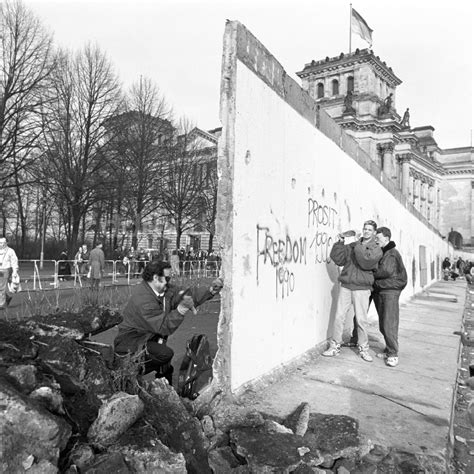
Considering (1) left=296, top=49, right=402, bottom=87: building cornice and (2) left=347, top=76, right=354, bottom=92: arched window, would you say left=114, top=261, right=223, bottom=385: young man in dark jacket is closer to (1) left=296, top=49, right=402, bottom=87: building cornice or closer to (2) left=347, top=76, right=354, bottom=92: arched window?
(1) left=296, top=49, right=402, bottom=87: building cornice

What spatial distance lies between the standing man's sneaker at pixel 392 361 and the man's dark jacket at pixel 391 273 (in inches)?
32.0

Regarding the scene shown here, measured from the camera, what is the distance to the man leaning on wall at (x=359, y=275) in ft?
16.5

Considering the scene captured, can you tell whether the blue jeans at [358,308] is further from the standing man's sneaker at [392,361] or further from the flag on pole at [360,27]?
the flag on pole at [360,27]

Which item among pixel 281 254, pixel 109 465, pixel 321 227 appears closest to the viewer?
pixel 109 465

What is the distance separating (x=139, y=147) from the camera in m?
25.0

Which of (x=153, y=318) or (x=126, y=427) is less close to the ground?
(x=153, y=318)

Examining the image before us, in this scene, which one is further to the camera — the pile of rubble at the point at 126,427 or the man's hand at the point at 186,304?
the man's hand at the point at 186,304

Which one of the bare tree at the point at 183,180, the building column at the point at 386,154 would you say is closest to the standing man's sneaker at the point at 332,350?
the bare tree at the point at 183,180

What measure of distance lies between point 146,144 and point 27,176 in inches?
275

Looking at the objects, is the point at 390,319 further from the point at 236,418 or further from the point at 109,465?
the point at 109,465

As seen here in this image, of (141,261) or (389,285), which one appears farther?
(141,261)

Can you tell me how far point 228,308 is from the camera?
11.2ft

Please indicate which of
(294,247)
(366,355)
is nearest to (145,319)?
(294,247)

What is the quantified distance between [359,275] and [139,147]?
21967mm
